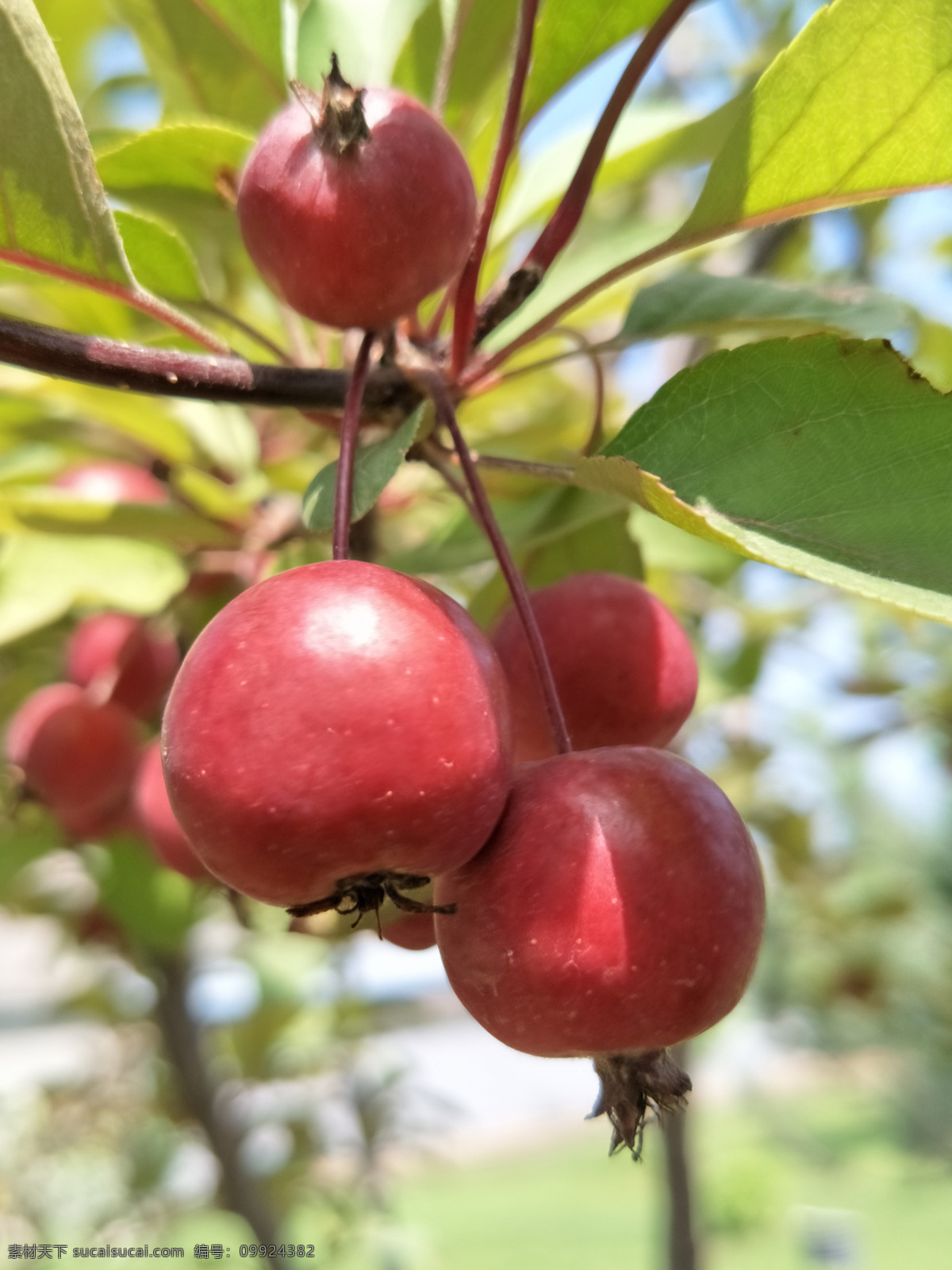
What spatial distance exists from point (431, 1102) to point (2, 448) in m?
3.00

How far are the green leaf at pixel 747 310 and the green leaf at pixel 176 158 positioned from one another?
346 millimetres

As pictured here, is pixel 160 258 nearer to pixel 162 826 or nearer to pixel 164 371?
pixel 164 371

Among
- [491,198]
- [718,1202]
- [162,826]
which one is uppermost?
[491,198]

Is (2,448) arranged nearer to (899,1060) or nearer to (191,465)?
(191,465)

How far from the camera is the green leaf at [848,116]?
63 centimetres

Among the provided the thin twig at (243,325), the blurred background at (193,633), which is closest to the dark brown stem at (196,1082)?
the blurred background at (193,633)

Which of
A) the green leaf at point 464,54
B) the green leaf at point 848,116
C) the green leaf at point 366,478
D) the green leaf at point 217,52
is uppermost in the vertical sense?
the green leaf at point 217,52

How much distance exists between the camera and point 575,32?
2.65 ft

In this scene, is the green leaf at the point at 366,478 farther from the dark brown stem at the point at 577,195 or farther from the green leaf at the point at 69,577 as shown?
the green leaf at the point at 69,577

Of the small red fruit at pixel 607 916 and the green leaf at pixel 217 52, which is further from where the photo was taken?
the green leaf at pixel 217 52

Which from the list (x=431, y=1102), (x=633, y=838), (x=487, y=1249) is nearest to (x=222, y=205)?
(x=633, y=838)

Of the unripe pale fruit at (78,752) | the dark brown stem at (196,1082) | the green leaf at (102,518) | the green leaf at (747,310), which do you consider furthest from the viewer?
the dark brown stem at (196,1082)

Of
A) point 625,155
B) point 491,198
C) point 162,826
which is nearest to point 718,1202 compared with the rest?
point 162,826

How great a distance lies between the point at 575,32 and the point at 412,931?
0.65m
